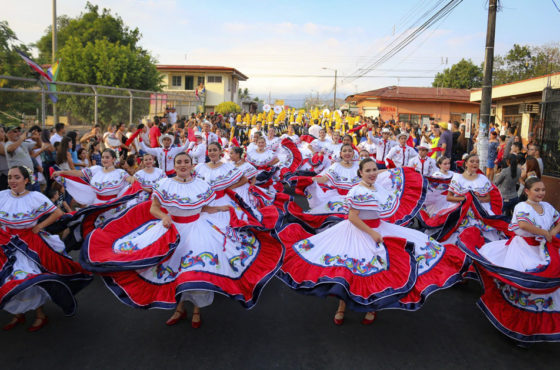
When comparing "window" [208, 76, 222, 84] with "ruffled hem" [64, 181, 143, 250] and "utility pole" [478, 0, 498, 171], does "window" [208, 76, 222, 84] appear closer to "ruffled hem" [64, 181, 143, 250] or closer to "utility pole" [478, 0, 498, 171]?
"utility pole" [478, 0, 498, 171]

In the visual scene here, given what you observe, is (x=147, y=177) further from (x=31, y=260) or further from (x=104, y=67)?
(x=104, y=67)

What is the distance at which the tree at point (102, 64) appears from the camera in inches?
604

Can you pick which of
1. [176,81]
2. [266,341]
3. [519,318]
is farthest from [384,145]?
[176,81]

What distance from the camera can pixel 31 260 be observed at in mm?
4348

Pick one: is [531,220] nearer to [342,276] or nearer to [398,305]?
[398,305]

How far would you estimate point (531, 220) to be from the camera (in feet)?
14.3

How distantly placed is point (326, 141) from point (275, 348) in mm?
8862

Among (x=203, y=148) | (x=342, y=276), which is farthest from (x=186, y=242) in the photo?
(x=203, y=148)

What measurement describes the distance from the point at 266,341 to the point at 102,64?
Answer: 22.5m

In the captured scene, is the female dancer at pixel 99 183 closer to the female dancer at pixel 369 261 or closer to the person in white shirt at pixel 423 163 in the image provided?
the female dancer at pixel 369 261

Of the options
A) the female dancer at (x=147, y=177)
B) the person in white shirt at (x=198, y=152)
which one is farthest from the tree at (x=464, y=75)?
the female dancer at (x=147, y=177)

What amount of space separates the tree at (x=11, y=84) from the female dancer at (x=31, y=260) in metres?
9.33

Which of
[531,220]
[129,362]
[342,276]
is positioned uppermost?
[531,220]

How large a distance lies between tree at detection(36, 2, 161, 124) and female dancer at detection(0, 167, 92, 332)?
10.6 meters
